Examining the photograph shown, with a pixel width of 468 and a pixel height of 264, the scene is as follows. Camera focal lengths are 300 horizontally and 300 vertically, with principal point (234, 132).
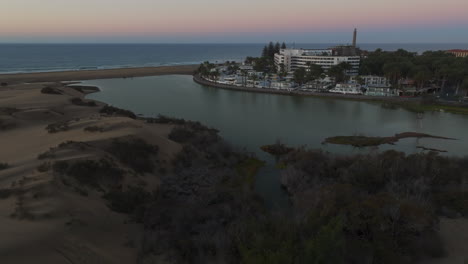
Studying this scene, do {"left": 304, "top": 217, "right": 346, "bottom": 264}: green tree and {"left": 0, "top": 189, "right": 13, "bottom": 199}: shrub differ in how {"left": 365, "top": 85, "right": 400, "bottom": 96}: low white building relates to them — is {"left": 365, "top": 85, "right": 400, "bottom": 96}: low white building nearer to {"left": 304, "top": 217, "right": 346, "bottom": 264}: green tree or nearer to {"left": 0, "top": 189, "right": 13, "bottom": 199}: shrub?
{"left": 304, "top": 217, "right": 346, "bottom": 264}: green tree

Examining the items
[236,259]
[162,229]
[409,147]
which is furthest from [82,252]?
[409,147]

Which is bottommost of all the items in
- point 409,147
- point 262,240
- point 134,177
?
point 409,147

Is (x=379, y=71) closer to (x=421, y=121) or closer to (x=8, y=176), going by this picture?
(x=421, y=121)

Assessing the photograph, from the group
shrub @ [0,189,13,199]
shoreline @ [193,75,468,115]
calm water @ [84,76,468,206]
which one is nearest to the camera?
shrub @ [0,189,13,199]

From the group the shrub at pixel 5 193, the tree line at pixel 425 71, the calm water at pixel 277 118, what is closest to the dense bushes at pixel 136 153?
the shrub at pixel 5 193

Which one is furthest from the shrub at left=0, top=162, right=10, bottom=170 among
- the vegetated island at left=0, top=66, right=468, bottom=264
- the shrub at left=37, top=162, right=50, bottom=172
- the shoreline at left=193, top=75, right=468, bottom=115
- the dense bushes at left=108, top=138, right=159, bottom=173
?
the shoreline at left=193, top=75, right=468, bottom=115

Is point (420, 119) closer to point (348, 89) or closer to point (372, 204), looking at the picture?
point (348, 89)
